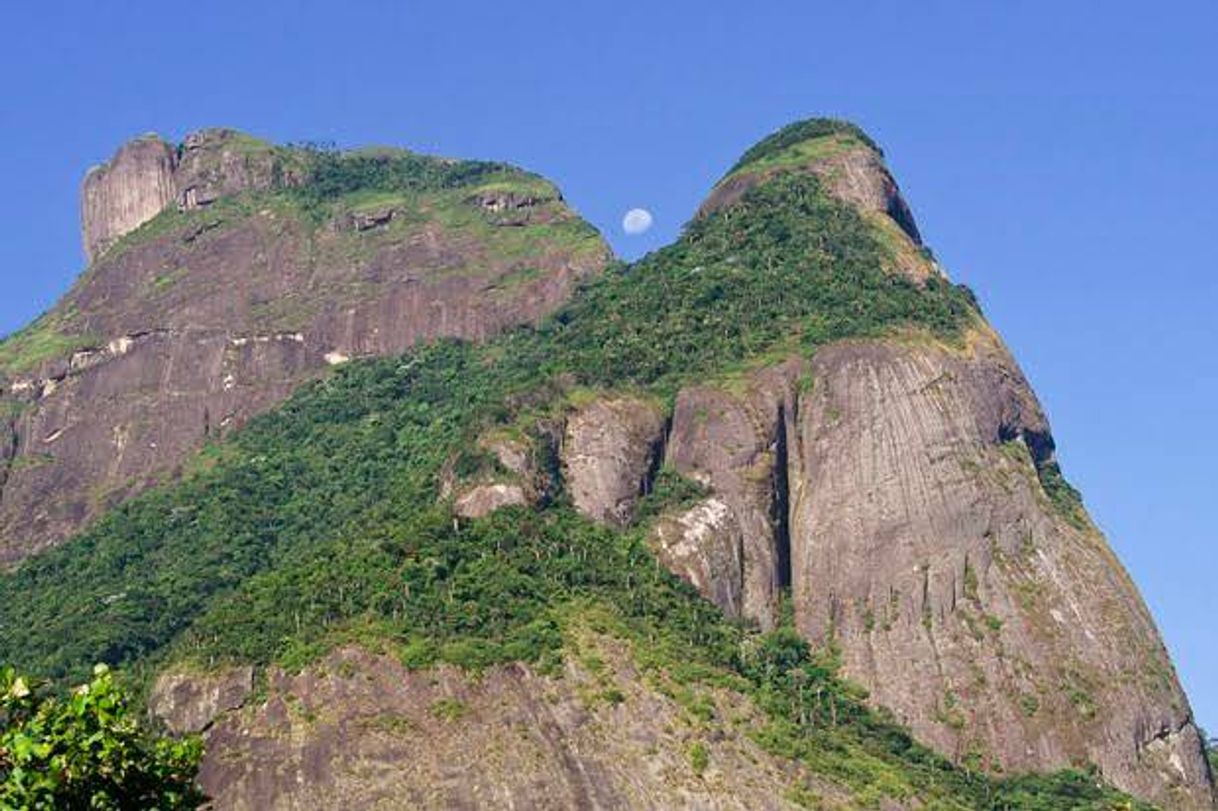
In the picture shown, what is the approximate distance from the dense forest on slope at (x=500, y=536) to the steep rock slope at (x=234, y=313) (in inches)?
229

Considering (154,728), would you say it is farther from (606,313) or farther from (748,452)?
(606,313)

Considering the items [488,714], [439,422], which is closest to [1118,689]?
[488,714]

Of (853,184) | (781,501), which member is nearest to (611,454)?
(781,501)

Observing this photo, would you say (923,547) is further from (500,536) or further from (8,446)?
(8,446)

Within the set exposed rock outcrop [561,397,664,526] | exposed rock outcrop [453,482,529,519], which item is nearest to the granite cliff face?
exposed rock outcrop [561,397,664,526]

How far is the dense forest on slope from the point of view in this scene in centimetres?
9725

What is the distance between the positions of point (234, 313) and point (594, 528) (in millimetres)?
75484

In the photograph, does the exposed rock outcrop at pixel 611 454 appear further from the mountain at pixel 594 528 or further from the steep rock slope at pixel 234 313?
the steep rock slope at pixel 234 313

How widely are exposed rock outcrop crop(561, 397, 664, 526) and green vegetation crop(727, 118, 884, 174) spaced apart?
162ft

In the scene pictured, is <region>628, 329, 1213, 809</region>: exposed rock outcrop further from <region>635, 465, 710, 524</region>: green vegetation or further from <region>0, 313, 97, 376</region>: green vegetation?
<region>0, 313, 97, 376</region>: green vegetation

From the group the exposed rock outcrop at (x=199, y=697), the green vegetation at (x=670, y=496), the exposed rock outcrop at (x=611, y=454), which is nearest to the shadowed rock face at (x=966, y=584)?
the green vegetation at (x=670, y=496)

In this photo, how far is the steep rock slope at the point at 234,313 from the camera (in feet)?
547

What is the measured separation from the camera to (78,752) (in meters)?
22.5

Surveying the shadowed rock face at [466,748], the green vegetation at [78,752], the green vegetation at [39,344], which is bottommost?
the green vegetation at [78,752]
